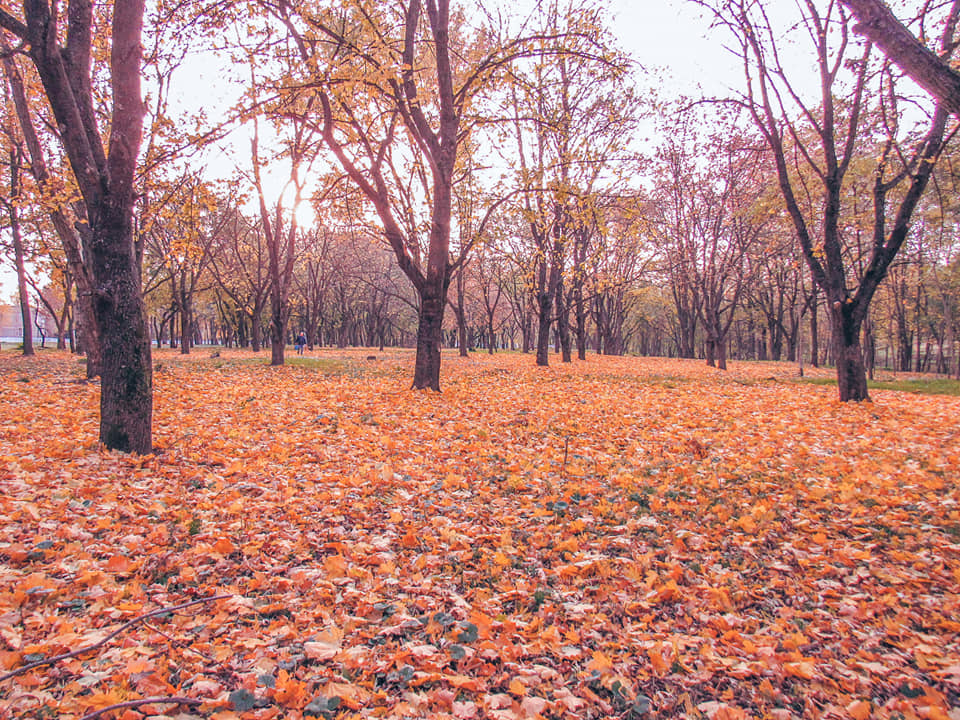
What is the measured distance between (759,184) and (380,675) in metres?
22.7

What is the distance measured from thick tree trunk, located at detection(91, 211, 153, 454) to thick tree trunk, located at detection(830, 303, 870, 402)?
44.7 feet

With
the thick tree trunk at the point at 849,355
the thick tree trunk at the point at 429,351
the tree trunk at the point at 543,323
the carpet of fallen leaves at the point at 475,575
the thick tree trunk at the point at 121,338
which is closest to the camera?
the carpet of fallen leaves at the point at 475,575

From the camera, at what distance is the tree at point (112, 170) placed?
5.29 m

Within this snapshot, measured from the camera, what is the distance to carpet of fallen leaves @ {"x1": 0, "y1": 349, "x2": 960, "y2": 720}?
243 cm

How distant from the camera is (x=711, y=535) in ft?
14.3

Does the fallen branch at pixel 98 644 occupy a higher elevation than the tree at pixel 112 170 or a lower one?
lower

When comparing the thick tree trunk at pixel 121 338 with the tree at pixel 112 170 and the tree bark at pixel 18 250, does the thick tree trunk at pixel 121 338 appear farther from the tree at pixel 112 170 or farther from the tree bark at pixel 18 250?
the tree bark at pixel 18 250

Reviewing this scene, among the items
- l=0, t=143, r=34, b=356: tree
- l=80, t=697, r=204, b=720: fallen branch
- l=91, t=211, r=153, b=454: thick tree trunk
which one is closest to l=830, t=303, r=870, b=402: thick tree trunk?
l=80, t=697, r=204, b=720: fallen branch

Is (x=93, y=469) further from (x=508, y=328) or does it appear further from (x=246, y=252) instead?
(x=508, y=328)

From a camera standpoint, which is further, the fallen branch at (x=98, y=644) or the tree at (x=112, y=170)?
the tree at (x=112, y=170)

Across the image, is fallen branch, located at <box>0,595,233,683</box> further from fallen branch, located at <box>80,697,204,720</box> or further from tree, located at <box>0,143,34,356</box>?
tree, located at <box>0,143,34,356</box>

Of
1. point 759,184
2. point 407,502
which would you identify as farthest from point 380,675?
point 759,184

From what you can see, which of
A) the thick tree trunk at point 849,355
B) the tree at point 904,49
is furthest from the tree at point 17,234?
the thick tree trunk at point 849,355

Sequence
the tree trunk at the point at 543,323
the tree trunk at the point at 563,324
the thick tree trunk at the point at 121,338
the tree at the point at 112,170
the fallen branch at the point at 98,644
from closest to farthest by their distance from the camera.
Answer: the fallen branch at the point at 98,644 → the tree at the point at 112,170 → the thick tree trunk at the point at 121,338 → the tree trunk at the point at 543,323 → the tree trunk at the point at 563,324
